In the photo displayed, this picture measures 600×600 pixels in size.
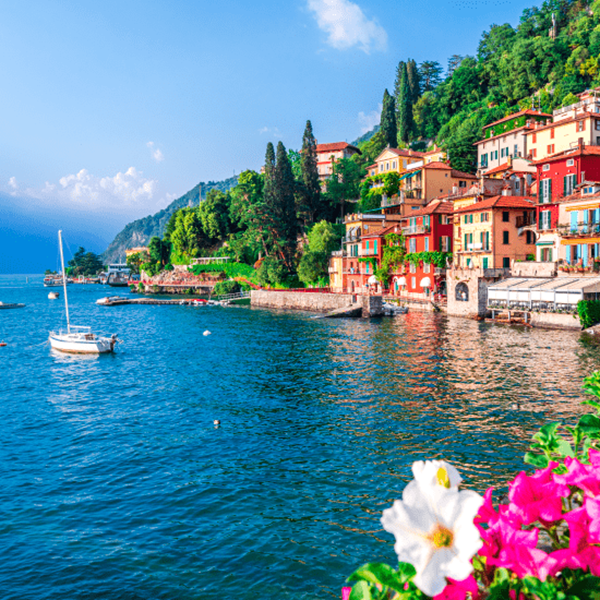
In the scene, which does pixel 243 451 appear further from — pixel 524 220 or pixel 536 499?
pixel 524 220

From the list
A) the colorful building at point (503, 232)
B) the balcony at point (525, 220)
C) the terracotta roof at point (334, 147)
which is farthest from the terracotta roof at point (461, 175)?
the terracotta roof at point (334, 147)

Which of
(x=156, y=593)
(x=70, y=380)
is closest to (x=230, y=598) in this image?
(x=156, y=593)

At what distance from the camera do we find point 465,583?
7.36 feet

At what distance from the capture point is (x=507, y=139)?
7012 centimetres

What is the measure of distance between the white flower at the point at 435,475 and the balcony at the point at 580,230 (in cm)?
4845

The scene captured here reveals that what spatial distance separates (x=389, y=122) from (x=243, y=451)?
101925 millimetres

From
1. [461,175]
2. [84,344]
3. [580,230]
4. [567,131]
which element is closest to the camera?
[84,344]

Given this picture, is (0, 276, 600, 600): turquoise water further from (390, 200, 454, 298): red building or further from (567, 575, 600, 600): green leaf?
(390, 200, 454, 298): red building

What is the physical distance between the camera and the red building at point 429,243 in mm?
Answer: 61844

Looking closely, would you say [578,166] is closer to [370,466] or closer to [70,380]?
[370,466]

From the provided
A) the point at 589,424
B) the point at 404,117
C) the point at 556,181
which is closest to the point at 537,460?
the point at 589,424

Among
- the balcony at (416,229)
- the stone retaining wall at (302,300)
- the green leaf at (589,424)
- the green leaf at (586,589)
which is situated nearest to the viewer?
the green leaf at (586,589)

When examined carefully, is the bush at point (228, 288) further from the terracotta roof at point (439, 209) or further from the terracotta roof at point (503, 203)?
the terracotta roof at point (503, 203)

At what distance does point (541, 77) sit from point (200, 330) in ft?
258
